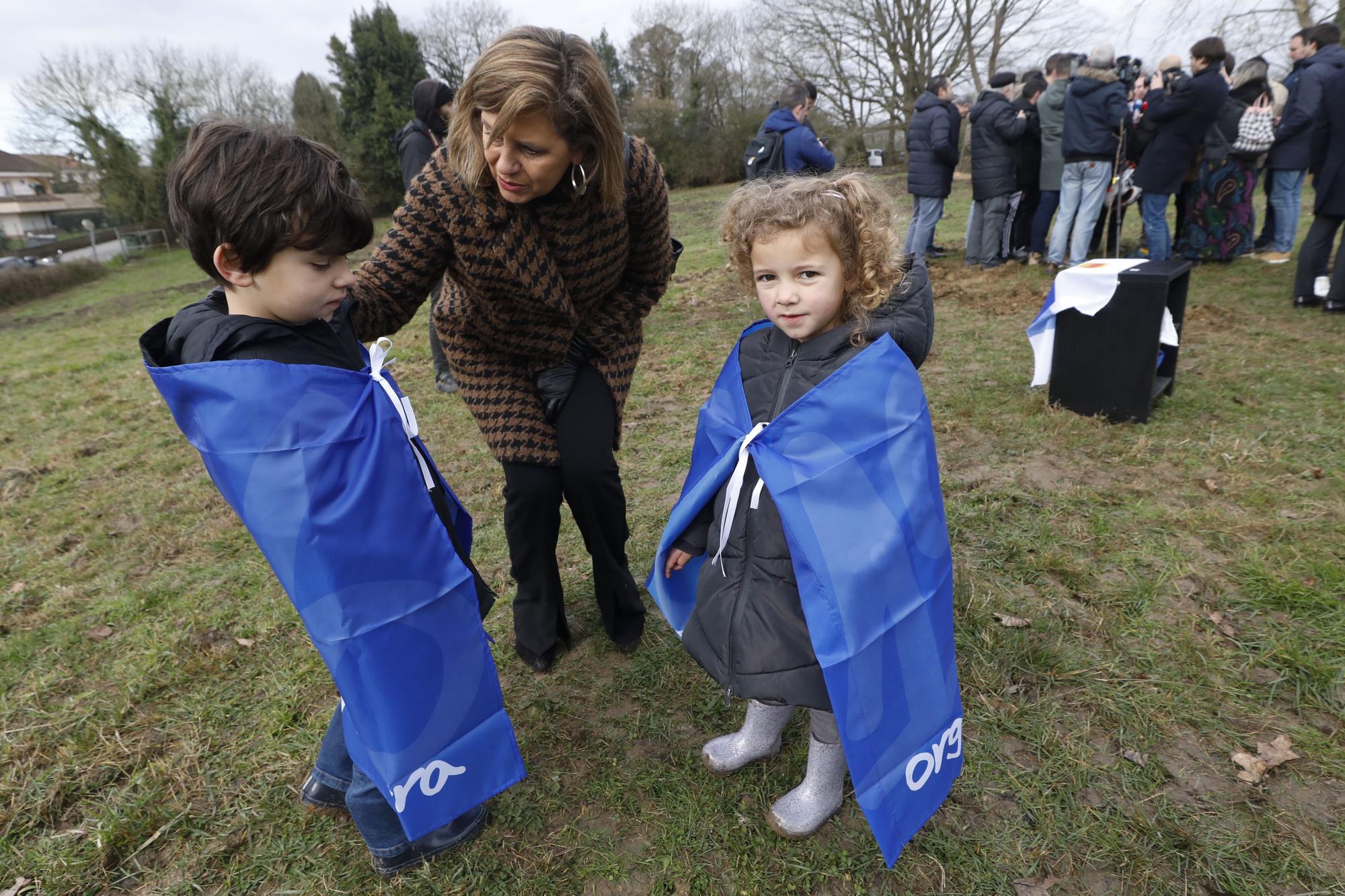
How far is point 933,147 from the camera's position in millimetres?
8734

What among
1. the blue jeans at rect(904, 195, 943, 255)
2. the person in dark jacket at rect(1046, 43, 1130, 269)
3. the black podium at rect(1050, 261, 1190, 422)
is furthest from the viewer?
the blue jeans at rect(904, 195, 943, 255)

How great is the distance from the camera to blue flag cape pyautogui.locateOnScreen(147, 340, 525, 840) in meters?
1.56

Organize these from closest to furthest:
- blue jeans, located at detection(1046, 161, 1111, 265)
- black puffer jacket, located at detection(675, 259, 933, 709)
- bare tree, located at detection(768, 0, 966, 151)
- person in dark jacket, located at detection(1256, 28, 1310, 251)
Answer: black puffer jacket, located at detection(675, 259, 933, 709) < person in dark jacket, located at detection(1256, 28, 1310, 251) < blue jeans, located at detection(1046, 161, 1111, 265) < bare tree, located at detection(768, 0, 966, 151)

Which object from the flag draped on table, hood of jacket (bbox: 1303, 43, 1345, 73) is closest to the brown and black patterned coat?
the flag draped on table

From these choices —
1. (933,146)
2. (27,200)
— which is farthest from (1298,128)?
(27,200)

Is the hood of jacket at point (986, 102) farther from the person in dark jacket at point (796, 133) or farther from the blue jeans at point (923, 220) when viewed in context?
the person in dark jacket at point (796, 133)

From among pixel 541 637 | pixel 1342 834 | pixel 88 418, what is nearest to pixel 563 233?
pixel 541 637

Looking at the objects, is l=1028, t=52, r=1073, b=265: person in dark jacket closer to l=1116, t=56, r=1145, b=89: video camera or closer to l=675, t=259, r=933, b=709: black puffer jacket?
l=1116, t=56, r=1145, b=89: video camera

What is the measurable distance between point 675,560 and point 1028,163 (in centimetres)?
858

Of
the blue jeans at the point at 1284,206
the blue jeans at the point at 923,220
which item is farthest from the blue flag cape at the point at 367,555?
the blue jeans at the point at 1284,206

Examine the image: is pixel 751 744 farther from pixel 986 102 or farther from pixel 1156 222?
pixel 986 102

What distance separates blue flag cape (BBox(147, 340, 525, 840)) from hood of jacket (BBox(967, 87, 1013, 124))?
28.3 ft

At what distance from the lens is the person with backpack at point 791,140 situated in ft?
24.3

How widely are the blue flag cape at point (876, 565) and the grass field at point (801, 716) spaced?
1.24 ft
